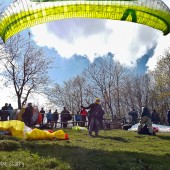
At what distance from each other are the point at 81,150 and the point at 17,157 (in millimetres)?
2589

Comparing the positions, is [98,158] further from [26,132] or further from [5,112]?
[5,112]

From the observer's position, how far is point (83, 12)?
11.1 m

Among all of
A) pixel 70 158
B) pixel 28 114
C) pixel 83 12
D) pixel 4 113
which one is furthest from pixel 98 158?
pixel 4 113

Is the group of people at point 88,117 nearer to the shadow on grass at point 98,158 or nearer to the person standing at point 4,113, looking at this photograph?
the person standing at point 4,113

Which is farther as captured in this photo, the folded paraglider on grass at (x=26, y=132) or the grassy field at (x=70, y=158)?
the folded paraglider on grass at (x=26, y=132)

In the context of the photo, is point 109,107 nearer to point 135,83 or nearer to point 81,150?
point 135,83

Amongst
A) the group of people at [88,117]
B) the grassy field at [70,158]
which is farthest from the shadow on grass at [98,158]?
the group of people at [88,117]

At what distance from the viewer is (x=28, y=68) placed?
3891 centimetres

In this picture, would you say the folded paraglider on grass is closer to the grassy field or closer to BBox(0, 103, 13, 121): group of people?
the grassy field

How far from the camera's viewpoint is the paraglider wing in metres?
10.6

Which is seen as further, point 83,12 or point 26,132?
point 26,132

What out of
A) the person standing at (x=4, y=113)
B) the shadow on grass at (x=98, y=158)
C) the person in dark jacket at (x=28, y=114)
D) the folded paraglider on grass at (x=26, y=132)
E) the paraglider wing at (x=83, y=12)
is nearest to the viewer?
the shadow on grass at (x=98, y=158)

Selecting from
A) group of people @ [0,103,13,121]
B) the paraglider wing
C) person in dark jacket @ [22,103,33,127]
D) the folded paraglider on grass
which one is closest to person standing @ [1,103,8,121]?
group of people @ [0,103,13,121]

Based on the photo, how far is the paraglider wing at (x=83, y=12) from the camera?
10.6m
